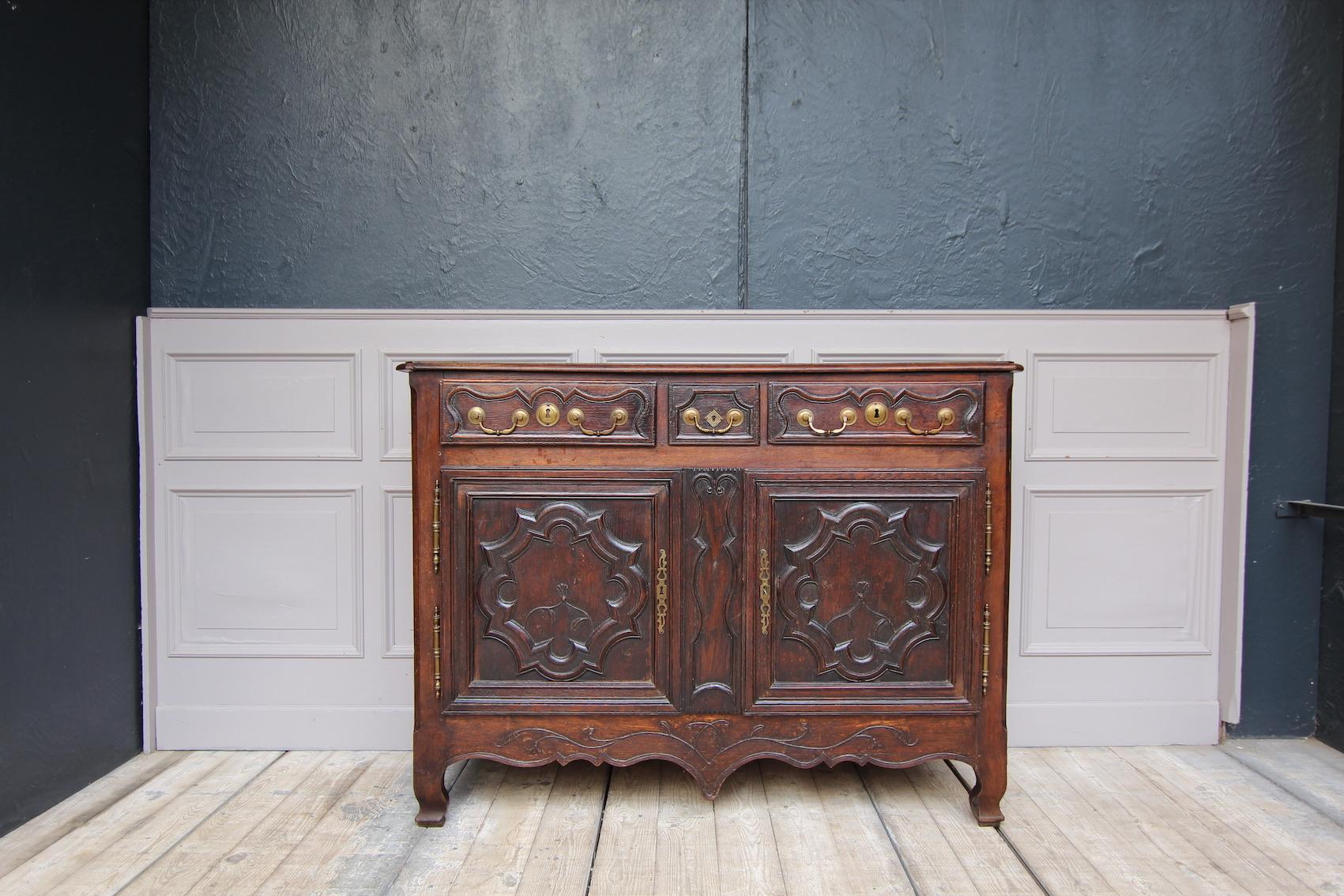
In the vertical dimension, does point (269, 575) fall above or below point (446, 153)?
below

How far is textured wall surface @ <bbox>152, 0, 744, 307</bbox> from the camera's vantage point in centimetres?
234

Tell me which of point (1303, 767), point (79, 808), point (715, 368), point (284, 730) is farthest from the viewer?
point (284, 730)

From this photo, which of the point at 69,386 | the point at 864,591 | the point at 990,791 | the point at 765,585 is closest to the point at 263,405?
the point at 69,386

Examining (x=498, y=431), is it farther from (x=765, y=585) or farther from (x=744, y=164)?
(x=744, y=164)

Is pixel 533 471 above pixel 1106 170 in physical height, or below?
below

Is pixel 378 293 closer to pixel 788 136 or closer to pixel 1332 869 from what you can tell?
pixel 788 136

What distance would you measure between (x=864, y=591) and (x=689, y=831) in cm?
72

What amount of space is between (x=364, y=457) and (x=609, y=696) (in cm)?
111

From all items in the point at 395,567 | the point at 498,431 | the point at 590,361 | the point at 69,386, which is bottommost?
the point at 395,567

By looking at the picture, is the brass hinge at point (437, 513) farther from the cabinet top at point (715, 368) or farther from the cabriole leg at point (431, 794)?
the cabriole leg at point (431, 794)

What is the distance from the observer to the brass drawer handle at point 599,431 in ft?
6.02

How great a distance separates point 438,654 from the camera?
6.05 ft

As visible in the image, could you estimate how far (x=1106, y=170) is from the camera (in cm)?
238

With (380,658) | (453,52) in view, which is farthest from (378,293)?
(380,658)
